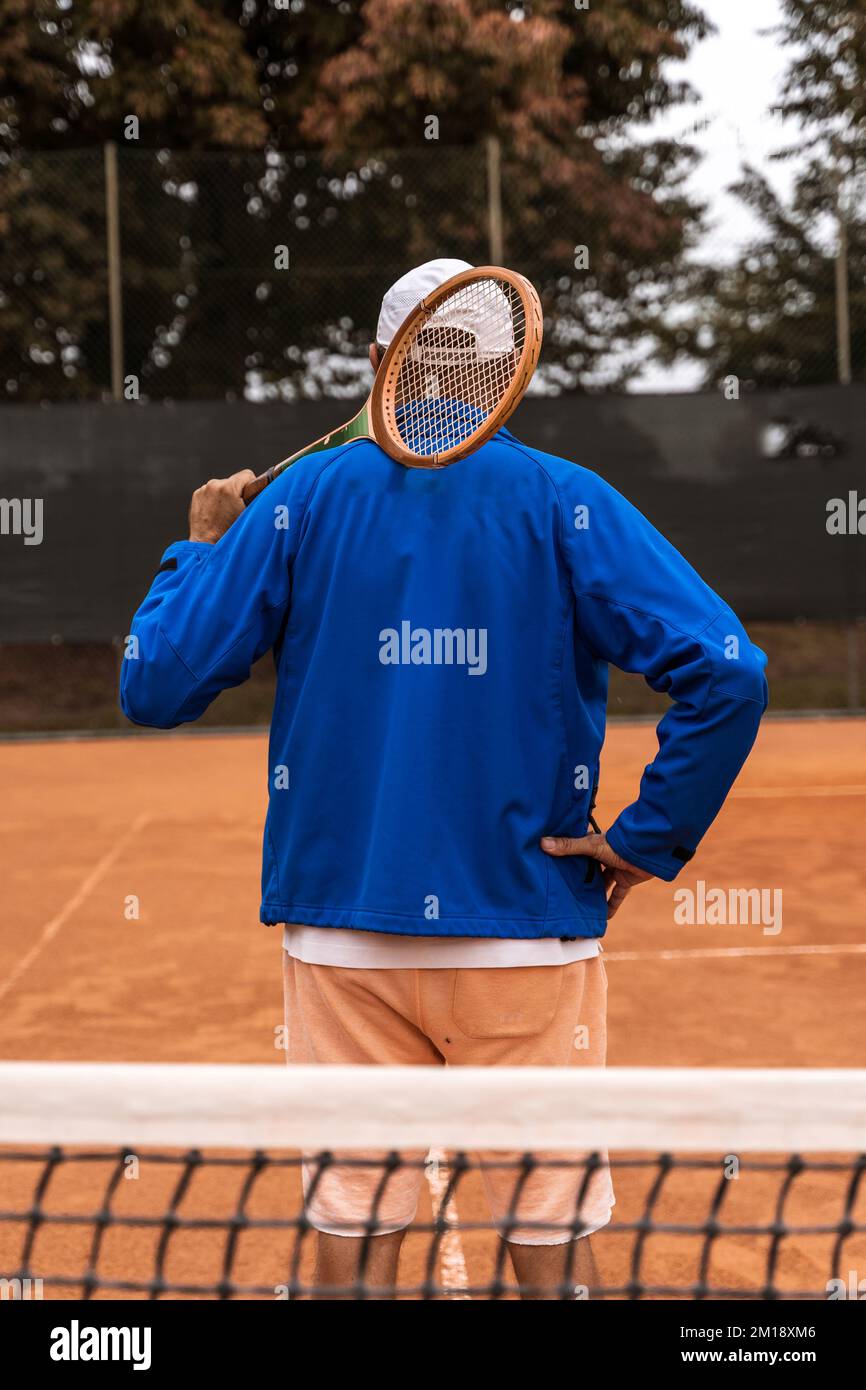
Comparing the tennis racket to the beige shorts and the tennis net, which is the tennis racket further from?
the tennis net

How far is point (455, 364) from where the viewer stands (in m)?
2.03

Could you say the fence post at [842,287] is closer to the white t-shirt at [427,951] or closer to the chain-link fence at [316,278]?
the chain-link fence at [316,278]

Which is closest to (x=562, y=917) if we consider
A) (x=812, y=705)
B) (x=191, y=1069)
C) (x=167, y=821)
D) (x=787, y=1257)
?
(x=191, y=1069)

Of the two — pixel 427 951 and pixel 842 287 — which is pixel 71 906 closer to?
pixel 427 951

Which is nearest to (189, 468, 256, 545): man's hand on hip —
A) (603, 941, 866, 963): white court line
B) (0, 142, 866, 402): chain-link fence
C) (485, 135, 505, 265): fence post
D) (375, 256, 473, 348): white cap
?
(375, 256, 473, 348): white cap

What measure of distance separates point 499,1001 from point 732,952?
10.0ft

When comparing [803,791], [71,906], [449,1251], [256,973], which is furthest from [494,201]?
[449,1251]

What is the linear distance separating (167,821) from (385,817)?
18.4 feet

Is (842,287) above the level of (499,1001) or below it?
above

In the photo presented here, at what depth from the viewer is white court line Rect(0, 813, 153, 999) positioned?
456cm

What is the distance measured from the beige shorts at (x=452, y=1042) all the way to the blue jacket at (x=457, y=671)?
8 cm

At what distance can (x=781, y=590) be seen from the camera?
9656mm

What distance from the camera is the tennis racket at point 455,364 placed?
1.95 meters

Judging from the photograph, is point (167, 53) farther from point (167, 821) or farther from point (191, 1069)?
point (191, 1069)
